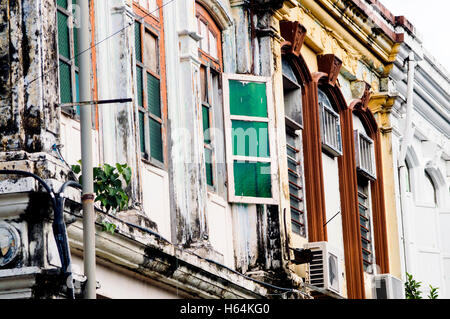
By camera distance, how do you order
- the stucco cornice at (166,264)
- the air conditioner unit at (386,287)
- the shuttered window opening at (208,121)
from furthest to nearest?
the air conditioner unit at (386,287) → the shuttered window opening at (208,121) → the stucco cornice at (166,264)

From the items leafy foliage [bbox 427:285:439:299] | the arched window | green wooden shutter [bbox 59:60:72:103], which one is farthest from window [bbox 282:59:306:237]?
green wooden shutter [bbox 59:60:72:103]

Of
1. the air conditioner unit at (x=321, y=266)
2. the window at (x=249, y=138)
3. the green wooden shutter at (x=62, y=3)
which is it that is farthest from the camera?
the air conditioner unit at (x=321, y=266)

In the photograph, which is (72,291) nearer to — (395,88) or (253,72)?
(253,72)

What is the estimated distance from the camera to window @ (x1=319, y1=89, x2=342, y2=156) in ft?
52.8

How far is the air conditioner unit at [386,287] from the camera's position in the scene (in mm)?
16750

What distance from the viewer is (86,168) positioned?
898cm

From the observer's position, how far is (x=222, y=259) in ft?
42.3

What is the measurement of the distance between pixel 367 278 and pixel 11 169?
8287 millimetres

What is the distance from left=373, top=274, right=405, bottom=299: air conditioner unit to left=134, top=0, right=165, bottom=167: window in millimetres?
5184

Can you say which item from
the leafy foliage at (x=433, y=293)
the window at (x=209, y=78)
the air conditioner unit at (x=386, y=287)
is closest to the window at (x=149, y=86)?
the window at (x=209, y=78)

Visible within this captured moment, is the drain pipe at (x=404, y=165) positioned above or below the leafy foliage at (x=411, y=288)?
above

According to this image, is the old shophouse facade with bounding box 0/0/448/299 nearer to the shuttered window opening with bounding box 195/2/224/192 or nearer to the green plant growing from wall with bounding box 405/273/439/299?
the shuttered window opening with bounding box 195/2/224/192

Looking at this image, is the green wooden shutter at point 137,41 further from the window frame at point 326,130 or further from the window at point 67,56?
the window frame at point 326,130

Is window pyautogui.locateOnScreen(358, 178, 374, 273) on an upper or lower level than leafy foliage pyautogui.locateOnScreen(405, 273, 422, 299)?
upper
